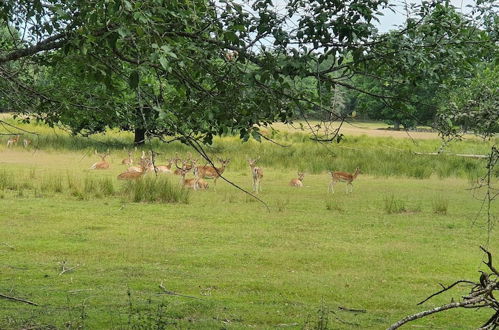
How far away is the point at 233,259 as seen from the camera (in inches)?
400

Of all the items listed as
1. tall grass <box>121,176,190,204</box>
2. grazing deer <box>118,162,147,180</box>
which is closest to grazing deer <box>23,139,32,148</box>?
grazing deer <box>118,162,147,180</box>

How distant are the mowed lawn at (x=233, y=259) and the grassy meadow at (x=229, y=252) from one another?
22mm

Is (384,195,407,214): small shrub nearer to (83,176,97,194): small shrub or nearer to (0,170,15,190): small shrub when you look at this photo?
(83,176,97,194): small shrub

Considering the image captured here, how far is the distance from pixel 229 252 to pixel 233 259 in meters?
0.46

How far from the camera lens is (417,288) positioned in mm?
8883

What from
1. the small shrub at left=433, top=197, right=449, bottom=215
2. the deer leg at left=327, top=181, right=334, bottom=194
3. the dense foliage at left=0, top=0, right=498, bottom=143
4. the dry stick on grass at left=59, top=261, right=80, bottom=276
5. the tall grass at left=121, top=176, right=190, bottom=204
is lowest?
the dry stick on grass at left=59, top=261, right=80, bottom=276

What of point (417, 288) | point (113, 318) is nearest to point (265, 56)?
point (113, 318)

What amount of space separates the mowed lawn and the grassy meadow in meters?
0.02

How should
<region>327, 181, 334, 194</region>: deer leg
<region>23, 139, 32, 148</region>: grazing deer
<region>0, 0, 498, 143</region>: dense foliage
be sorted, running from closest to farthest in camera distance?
<region>0, 0, 498, 143</region>: dense foliage
<region>327, 181, 334, 194</region>: deer leg
<region>23, 139, 32, 148</region>: grazing deer

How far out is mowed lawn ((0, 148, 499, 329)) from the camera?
24.2 ft

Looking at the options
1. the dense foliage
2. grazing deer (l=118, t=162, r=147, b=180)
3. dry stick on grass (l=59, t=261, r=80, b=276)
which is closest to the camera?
the dense foliage

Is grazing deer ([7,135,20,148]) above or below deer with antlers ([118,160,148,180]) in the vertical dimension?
below

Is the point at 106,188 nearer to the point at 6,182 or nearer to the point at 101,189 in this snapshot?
the point at 101,189

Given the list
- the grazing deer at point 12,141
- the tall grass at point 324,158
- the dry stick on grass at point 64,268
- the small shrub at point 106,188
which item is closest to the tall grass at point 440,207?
the tall grass at point 324,158
